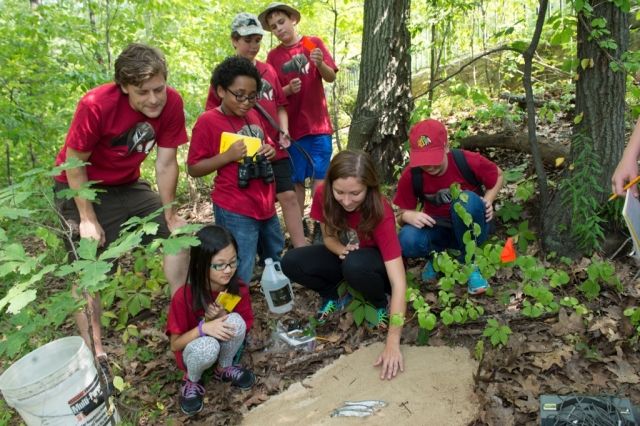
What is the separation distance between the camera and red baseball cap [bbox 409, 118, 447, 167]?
10.2 ft

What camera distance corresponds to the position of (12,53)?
5.90 metres

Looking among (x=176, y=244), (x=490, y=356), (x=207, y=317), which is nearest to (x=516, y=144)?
(x=490, y=356)

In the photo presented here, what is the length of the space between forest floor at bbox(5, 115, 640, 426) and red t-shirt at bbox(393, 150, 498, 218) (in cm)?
59

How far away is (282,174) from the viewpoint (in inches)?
153

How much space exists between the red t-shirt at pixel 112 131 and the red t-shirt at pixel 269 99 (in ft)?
1.68

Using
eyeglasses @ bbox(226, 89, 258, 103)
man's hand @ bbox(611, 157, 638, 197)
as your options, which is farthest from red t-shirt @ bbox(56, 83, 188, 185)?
man's hand @ bbox(611, 157, 638, 197)

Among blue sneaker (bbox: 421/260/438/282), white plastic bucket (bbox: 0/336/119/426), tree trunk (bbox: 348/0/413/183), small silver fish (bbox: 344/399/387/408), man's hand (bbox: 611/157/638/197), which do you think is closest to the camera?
man's hand (bbox: 611/157/638/197)

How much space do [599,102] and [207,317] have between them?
291 centimetres

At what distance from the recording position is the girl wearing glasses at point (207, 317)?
2791 mm

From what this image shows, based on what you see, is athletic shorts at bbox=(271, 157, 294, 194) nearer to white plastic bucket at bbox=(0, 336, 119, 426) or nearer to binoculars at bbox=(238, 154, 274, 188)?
binoculars at bbox=(238, 154, 274, 188)

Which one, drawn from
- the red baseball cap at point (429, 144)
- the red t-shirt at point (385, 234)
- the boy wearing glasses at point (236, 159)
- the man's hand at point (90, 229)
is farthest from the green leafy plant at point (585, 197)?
the man's hand at point (90, 229)

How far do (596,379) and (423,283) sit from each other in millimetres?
1299

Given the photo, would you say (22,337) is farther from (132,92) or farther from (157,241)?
(132,92)

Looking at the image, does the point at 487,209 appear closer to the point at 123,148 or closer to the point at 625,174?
the point at 625,174
